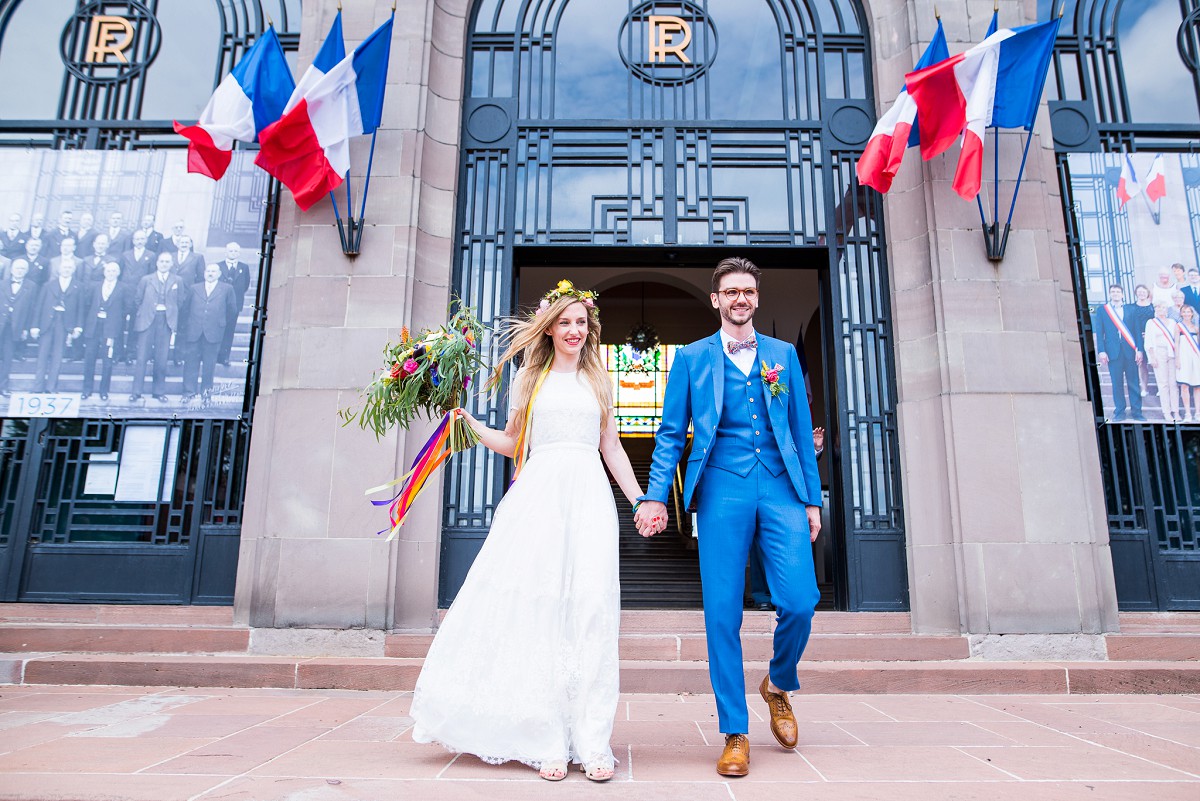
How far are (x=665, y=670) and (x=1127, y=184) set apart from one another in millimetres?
5853

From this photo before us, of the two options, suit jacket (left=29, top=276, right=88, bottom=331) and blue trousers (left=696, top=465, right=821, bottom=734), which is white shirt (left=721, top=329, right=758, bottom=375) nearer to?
blue trousers (left=696, top=465, right=821, bottom=734)

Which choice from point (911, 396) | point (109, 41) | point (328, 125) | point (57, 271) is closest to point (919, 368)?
point (911, 396)

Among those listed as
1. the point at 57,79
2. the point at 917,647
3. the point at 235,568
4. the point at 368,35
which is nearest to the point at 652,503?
the point at 917,647

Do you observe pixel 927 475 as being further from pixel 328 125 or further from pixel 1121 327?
pixel 328 125

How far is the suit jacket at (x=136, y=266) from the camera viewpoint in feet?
22.3

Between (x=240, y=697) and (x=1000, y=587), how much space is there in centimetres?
510

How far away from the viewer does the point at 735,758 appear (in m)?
2.98

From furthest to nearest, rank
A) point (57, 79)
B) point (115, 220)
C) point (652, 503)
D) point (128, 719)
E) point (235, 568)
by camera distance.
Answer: point (57, 79), point (115, 220), point (235, 568), point (128, 719), point (652, 503)

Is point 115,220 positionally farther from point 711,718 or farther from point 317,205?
point 711,718

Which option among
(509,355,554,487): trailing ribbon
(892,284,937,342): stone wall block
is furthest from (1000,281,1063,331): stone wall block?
(509,355,554,487): trailing ribbon

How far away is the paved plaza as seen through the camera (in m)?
2.77

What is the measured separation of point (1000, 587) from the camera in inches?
226

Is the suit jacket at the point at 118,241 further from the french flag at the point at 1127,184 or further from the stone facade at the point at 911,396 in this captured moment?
the french flag at the point at 1127,184

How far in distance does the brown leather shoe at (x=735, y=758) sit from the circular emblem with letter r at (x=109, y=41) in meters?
7.84
